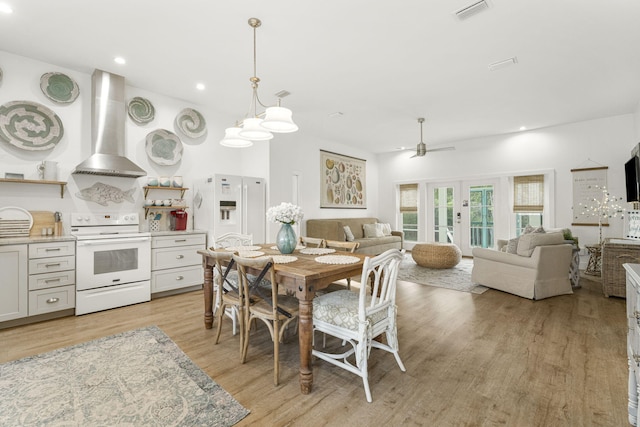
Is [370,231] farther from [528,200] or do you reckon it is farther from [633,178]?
[633,178]

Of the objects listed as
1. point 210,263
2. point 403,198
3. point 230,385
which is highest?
point 403,198

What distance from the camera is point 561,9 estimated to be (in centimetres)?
242

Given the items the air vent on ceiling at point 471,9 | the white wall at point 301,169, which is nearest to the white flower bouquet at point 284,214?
the air vent on ceiling at point 471,9

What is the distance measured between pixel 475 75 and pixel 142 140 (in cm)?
454

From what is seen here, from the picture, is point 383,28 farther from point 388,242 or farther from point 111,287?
point 388,242

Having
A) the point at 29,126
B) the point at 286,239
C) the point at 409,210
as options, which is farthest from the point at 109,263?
the point at 409,210

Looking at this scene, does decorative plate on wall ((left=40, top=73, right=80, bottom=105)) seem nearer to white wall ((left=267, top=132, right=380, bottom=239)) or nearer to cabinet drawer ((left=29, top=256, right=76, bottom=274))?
cabinet drawer ((left=29, top=256, right=76, bottom=274))

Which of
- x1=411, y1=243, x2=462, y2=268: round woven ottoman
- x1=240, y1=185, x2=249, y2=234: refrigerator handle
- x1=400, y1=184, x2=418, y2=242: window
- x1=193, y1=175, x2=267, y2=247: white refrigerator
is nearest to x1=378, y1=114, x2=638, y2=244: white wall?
x1=400, y1=184, x2=418, y2=242: window

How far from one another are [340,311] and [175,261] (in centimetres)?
290

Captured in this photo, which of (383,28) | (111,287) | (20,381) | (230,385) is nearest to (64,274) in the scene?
(111,287)

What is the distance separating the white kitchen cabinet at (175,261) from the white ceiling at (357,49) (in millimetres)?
2089

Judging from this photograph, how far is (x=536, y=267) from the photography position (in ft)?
12.0

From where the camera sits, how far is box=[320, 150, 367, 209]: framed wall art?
661 cm

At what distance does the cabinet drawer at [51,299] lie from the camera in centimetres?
296
